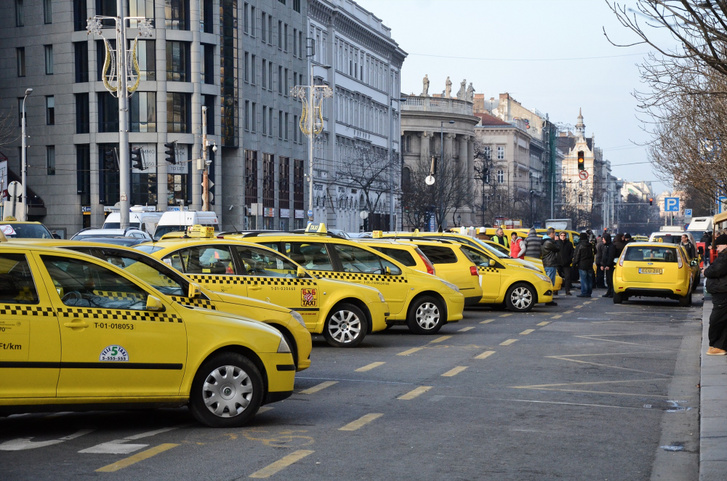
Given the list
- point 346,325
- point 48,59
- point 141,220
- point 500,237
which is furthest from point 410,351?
point 48,59

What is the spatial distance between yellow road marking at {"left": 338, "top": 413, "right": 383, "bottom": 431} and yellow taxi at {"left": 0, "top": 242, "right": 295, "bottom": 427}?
66cm

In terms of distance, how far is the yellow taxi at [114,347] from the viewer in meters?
8.81

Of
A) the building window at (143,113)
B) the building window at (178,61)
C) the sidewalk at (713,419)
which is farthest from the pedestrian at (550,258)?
the building window at (178,61)

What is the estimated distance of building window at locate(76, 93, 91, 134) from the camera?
6762 cm

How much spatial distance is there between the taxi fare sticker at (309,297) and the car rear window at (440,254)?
7774 millimetres

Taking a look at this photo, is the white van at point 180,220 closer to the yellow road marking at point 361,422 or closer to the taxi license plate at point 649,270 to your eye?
the taxi license plate at point 649,270

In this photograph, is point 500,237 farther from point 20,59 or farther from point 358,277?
point 20,59

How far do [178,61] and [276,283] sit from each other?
175ft

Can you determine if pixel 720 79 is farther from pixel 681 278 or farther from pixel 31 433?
pixel 31 433

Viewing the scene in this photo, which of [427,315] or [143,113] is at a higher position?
[143,113]

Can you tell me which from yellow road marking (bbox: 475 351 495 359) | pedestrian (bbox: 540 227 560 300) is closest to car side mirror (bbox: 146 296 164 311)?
yellow road marking (bbox: 475 351 495 359)

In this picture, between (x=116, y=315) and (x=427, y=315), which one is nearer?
(x=116, y=315)

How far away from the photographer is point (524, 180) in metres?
170

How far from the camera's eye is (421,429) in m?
9.92
